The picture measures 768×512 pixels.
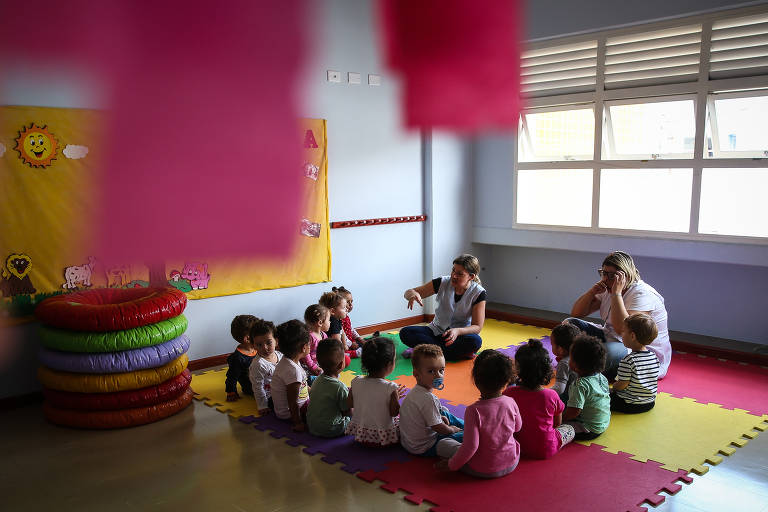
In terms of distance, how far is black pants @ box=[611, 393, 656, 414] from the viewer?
329cm

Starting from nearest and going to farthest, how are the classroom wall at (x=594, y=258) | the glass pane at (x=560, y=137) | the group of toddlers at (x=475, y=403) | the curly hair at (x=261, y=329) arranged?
the group of toddlers at (x=475, y=403), the curly hair at (x=261, y=329), the classroom wall at (x=594, y=258), the glass pane at (x=560, y=137)

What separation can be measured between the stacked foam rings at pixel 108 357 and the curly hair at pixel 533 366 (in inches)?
73.7

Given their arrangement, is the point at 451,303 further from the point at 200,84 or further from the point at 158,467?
the point at 200,84

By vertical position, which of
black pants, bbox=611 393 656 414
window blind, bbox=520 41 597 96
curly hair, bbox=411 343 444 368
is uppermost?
window blind, bbox=520 41 597 96

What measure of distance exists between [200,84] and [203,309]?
3.52 meters

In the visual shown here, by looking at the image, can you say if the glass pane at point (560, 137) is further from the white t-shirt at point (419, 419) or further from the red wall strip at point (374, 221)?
the white t-shirt at point (419, 419)

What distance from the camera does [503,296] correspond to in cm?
586

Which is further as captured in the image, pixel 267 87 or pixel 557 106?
pixel 557 106

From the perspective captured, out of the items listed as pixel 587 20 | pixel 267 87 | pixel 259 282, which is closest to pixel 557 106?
pixel 587 20

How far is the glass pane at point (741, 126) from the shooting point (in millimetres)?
4090

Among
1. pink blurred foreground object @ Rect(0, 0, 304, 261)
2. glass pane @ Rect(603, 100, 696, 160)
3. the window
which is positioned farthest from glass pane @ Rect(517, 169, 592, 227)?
pink blurred foreground object @ Rect(0, 0, 304, 261)

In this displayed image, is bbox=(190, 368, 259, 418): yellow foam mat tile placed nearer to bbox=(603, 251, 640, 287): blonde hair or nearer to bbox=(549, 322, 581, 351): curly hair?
bbox=(549, 322, 581, 351): curly hair

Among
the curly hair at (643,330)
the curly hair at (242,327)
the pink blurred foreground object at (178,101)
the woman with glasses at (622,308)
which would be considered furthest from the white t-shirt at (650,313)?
the pink blurred foreground object at (178,101)

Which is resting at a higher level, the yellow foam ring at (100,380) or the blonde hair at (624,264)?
the blonde hair at (624,264)
